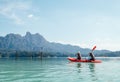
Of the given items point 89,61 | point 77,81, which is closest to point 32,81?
point 77,81

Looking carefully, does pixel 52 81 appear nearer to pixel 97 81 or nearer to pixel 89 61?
pixel 97 81

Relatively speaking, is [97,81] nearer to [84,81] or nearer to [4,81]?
[84,81]

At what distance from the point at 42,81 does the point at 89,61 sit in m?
39.6

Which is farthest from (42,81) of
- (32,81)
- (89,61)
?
(89,61)

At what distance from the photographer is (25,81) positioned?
73.2 ft

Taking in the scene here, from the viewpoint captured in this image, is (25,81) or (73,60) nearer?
(25,81)

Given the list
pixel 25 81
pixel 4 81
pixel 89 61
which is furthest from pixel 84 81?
pixel 89 61

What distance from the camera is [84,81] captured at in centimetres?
2325

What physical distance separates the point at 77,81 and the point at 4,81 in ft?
22.3

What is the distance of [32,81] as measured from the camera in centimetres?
2236

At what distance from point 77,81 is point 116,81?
12.5 ft

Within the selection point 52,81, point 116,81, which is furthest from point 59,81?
point 116,81

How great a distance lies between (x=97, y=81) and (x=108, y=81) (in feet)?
3.45

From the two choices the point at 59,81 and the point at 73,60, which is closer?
the point at 59,81
